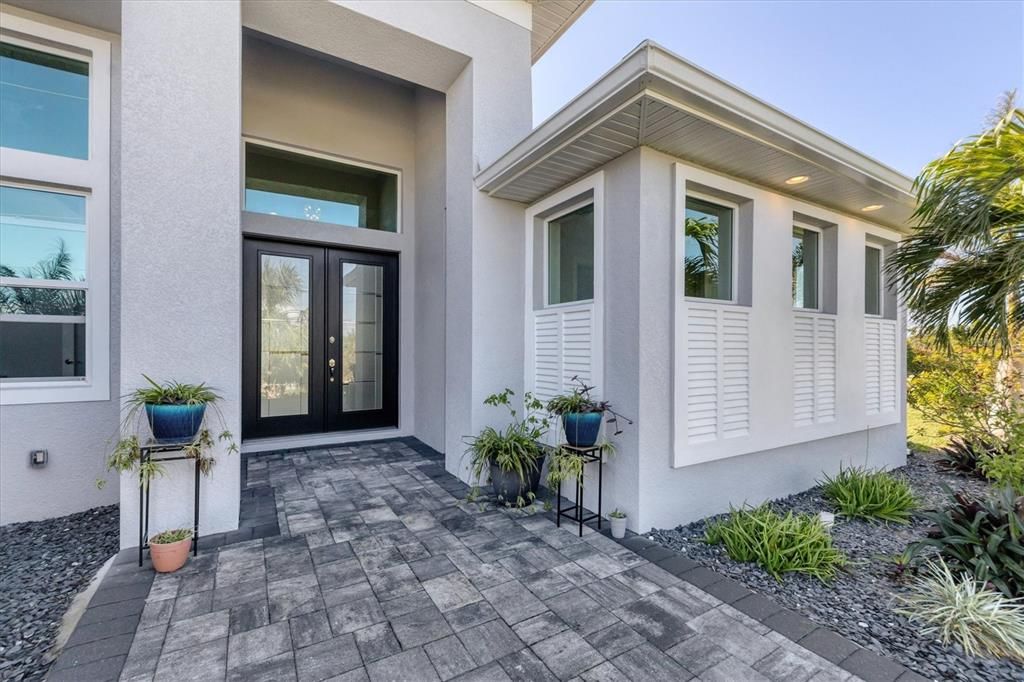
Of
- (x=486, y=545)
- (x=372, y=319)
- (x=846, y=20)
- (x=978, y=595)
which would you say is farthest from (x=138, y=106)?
(x=846, y=20)

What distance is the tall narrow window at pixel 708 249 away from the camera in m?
3.55

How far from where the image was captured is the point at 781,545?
2.79 metres

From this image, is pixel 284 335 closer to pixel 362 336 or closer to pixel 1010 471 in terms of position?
pixel 362 336

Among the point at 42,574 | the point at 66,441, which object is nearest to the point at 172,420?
the point at 42,574

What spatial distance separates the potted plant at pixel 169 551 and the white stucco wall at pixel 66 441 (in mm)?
1466

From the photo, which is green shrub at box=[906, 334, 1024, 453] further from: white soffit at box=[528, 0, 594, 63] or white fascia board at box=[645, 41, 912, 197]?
white soffit at box=[528, 0, 594, 63]

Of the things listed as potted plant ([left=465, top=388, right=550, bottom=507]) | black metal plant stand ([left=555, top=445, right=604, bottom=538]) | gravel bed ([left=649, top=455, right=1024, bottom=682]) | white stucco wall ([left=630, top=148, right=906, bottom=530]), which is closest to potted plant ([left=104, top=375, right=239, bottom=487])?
potted plant ([left=465, top=388, right=550, bottom=507])

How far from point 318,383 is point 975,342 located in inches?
270

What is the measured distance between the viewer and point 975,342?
12.5ft

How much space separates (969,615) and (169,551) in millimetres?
4284

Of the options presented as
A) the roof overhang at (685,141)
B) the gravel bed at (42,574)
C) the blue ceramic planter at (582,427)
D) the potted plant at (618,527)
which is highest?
the roof overhang at (685,141)

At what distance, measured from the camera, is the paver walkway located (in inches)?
72.7

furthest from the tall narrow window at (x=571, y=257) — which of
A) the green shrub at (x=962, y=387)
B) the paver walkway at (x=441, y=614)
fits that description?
the green shrub at (x=962, y=387)

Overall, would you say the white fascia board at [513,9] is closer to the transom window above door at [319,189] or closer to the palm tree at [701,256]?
the transom window above door at [319,189]
